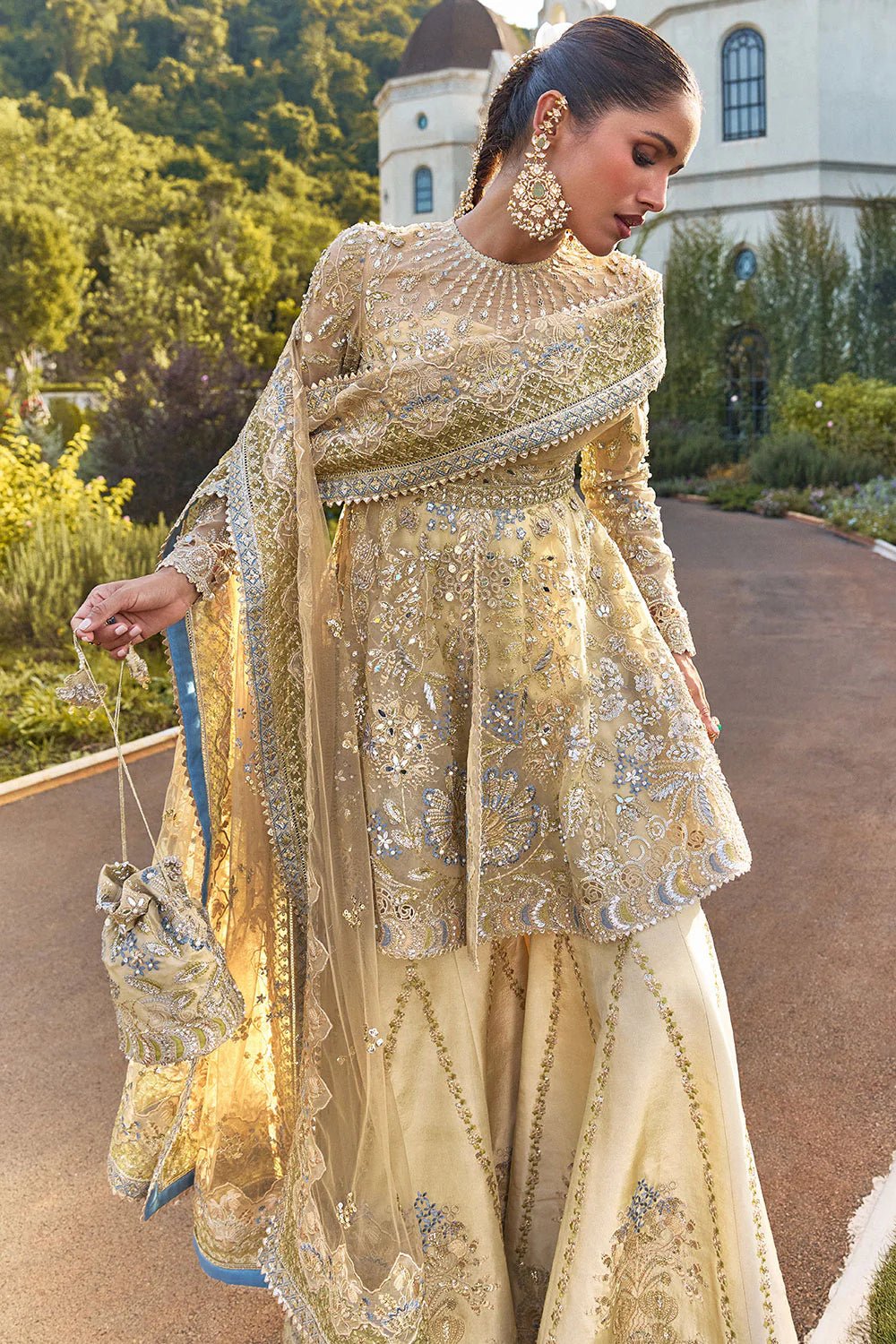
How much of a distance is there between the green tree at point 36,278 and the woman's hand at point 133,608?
99.2 feet

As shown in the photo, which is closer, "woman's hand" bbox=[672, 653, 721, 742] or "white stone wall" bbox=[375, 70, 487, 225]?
"woman's hand" bbox=[672, 653, 721, 742]

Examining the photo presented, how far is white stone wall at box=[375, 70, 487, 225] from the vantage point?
34.5 meters

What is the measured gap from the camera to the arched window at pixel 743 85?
21.2 m

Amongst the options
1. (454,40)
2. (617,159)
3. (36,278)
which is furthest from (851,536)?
(454,40)

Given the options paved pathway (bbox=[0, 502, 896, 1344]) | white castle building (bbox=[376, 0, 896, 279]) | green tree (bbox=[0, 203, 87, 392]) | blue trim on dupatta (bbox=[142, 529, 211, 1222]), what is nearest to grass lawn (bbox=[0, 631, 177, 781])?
paved pathway (bbox=[0, 502, 896, 1344])

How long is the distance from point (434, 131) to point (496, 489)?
1419 inches

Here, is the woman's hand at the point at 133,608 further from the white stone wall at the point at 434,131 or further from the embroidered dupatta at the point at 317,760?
the white stone wall at the point at 434,131

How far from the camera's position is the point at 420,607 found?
1.98 metres

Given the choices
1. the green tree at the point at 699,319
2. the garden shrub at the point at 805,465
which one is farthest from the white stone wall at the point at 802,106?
the garden shrub at the point at 805,465

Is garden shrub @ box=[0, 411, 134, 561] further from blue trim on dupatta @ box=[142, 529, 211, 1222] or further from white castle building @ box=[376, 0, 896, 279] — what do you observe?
white castle building @ box=[376, 0, 896, 279]

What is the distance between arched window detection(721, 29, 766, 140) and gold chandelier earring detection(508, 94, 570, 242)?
21917 mm

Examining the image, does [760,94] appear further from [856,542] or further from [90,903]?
[90,903]

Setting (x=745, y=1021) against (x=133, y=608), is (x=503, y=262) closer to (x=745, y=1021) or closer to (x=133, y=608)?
(x=133, y=608)

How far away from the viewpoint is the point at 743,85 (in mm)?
21438
